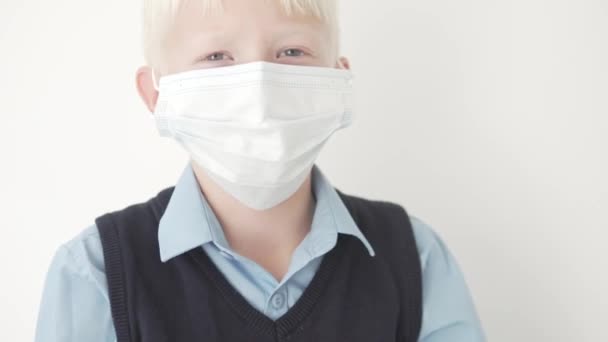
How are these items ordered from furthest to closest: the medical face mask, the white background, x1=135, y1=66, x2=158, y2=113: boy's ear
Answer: the white background
x1=135, y1=66, x2=158, y2=113: boy's ear
the medical face mask

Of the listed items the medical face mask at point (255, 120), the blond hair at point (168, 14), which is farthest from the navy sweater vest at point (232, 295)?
the blond hair at point (168, 14)

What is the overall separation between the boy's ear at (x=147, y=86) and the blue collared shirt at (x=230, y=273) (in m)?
0.13

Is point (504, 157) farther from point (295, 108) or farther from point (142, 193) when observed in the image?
point (142, 193)

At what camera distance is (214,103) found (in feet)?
2.87

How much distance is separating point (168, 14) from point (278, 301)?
0.47m

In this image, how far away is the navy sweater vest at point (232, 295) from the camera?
2.97 feet

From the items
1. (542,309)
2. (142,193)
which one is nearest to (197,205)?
(142,193)

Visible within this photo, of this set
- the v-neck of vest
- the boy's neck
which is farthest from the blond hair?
the v-neck of vest

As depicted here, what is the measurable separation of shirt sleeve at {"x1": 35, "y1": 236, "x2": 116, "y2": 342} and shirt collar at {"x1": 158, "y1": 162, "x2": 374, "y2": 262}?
0.38 ft

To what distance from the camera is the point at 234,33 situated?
0.89 m

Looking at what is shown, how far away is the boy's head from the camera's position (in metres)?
0.89

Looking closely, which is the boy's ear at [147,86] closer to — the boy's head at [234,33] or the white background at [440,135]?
the boy's head at [234,33]

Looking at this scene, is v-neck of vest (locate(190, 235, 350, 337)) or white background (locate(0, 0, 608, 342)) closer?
v-neck of vest (locate(190, 235, 350, 337))

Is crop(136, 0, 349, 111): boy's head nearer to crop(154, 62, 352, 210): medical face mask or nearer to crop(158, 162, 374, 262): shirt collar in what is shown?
crop(154, 62, 352, 210): medical face mask
